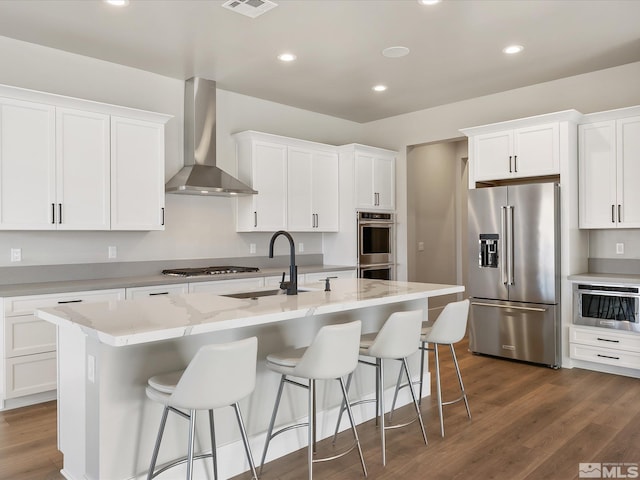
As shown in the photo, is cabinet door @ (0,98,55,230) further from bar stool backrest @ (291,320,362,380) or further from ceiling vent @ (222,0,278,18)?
bar stool backrest @ (291,320,362,380)

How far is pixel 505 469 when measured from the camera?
2695 millimetres

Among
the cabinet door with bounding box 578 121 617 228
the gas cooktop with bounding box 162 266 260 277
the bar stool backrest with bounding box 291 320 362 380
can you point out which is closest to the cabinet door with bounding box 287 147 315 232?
the gas cooktop with bounding box 162 266 260 277

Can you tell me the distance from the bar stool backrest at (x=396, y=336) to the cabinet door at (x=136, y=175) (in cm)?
262

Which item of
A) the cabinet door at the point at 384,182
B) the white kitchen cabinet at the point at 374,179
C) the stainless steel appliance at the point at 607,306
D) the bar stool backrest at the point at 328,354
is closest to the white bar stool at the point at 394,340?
the bar stool backrest at the point at 328,354

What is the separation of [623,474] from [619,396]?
147 cm

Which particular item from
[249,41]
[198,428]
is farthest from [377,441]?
[249,41]

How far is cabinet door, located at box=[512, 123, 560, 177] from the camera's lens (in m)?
4.78

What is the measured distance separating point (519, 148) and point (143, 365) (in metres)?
4.17

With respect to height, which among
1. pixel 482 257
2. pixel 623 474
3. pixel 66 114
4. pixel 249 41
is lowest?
pixel 623 474

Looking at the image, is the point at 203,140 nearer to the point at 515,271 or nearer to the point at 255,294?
the point at 255,294

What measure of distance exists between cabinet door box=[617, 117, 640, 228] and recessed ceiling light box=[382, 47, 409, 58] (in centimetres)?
210

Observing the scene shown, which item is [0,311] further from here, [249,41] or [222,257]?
[249,41]

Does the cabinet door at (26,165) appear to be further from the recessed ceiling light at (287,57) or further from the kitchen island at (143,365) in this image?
the recessed ceiling light at (287,57)

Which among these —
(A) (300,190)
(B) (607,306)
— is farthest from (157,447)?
(B) (607,306)
